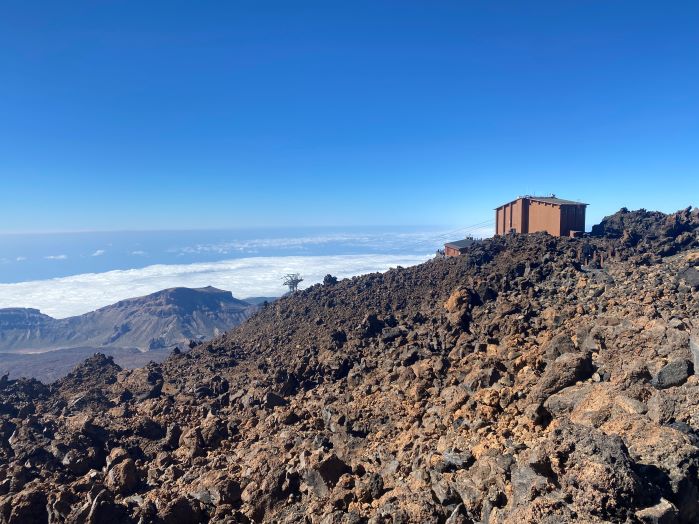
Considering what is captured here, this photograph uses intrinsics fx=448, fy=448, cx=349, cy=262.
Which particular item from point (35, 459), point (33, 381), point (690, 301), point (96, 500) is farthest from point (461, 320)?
point (33, 381)

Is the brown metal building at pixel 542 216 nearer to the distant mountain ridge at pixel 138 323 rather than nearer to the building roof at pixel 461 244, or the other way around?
the building roof at pixel 461 244

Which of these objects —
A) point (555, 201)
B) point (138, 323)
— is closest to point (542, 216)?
point (555, 201)

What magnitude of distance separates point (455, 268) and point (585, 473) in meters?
15.8

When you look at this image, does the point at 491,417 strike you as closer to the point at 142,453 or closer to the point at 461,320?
the point at 461,320

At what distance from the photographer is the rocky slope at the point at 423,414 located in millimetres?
5074

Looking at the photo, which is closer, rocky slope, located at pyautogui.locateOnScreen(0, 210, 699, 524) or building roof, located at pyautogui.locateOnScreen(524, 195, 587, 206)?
rocky slope, located at pyautogui.locateOnScreen(0, 210, 699, 524)

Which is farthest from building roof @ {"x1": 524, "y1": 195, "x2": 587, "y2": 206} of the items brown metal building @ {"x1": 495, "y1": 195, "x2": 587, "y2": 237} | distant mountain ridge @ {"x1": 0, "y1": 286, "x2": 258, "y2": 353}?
distant mountain ridge @ {"x1": 0, "y1": 286, "x2": 258, "y2": 353}

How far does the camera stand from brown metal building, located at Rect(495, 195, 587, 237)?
21453 millimetres

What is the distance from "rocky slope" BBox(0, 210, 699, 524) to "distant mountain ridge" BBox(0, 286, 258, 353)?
43.4 meters

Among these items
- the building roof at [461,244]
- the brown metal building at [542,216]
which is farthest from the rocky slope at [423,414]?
the building roof at [461,244]

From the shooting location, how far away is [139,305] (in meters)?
70.8

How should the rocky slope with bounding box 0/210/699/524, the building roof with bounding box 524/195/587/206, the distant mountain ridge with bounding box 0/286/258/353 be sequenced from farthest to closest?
the distant mountain ridge with bounding box 0/286/258/353, the building roof with bounding box 524/195/587/206, the rocky slope with bounding box 0/210/699/524

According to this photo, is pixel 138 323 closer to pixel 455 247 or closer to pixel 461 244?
pixel 461 244

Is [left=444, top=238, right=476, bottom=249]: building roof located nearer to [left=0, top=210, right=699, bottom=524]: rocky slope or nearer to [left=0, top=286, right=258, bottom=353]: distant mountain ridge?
[left=0, top=210, right=699, bottom=524]: rocky slope
